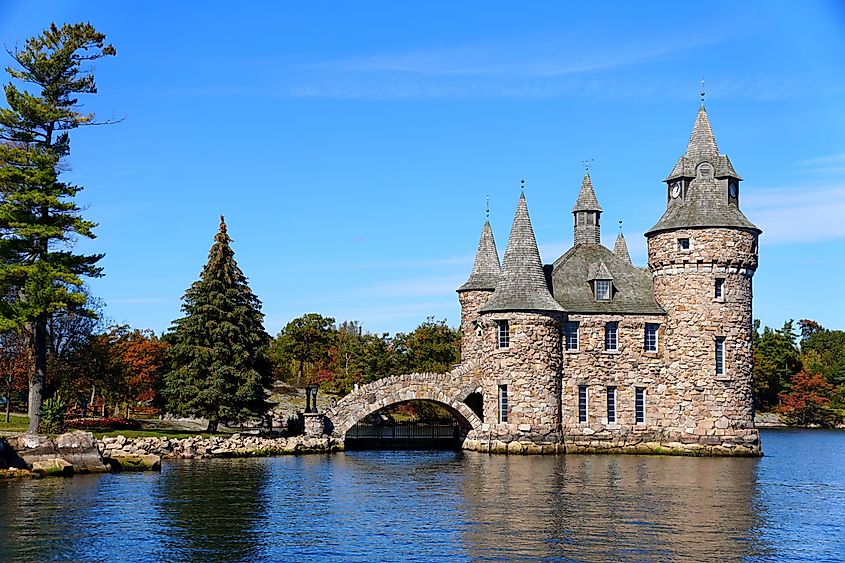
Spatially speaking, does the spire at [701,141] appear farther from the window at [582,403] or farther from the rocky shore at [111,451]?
the rocky shore at [111,451]

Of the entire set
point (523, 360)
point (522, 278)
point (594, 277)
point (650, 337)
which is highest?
point (594, 277)

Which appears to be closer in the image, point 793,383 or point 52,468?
point 52,468

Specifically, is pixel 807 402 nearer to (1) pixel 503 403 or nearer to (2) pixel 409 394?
(1) pixel 503 403

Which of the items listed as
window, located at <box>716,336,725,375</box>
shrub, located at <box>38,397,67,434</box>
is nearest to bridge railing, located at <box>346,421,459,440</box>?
window, located at <box>716,336,725,375</box>

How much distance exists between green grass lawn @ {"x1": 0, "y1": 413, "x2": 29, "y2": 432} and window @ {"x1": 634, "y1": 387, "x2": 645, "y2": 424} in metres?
29.9

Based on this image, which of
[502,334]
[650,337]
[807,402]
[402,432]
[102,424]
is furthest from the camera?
[807,402]

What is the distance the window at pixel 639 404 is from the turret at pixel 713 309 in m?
1.90

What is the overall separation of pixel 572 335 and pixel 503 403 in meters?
5.10

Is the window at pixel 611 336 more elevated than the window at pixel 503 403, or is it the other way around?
the window at pixel 611 336

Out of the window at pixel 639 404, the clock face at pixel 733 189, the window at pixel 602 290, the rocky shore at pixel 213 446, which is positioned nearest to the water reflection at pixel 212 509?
the rocky shore at pixel 213 446

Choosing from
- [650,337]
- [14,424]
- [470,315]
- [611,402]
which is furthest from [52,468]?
[650,337]

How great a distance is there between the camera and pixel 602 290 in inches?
2051

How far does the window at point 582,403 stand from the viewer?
50812mm

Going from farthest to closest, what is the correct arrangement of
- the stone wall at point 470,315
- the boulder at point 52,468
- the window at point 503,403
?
1. the stone wall at point 470,315
2. the window at point 503,403
3. the boulder at point 52,468
